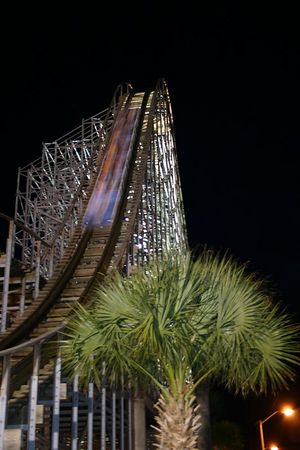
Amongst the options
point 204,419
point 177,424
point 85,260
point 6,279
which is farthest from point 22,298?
point 177,424

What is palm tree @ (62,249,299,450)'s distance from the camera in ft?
17.9

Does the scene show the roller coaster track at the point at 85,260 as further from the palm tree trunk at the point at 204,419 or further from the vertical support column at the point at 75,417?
the palm tree trunk at the point at 204,419

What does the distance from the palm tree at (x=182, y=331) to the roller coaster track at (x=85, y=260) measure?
1808 millimetres

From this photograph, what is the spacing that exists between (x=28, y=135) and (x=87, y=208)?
91.1 ft

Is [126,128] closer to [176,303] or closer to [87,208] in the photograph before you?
[87,208]

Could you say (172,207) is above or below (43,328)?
above

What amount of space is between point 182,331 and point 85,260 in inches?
296

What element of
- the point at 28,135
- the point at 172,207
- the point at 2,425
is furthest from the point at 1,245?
the point at 2,425

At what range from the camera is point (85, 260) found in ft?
42.2

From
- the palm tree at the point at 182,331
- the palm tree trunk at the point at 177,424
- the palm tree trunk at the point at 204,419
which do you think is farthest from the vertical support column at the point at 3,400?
the palm tree trunk at the point at 204,419

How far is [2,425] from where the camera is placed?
6867 mm

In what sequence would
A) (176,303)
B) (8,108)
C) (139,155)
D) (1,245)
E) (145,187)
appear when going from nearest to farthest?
(176,303), (145,187), (139,155), (1,245), (8,108)

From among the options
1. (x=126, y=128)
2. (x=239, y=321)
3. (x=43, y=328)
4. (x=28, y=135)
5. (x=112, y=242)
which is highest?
(x=28, y=135)

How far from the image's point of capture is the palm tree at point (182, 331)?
5453mm
